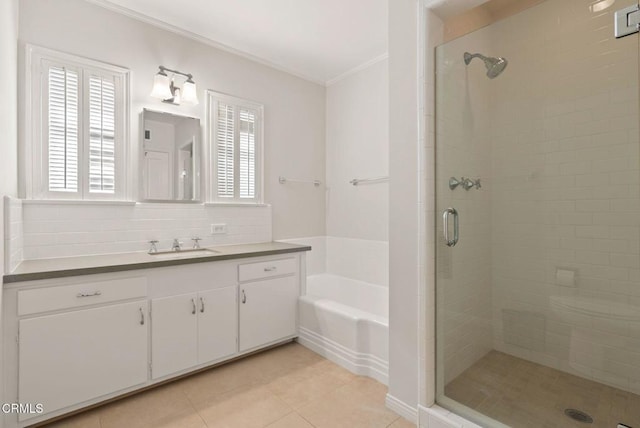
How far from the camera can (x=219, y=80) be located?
290cm

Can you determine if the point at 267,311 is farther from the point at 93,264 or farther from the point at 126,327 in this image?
the point at 93,264

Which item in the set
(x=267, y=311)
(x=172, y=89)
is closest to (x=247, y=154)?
(x=172, y=89)

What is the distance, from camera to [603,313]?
1.59 m

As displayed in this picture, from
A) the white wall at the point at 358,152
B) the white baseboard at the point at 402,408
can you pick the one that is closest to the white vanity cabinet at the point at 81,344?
the white baseboard at the point at 402,408

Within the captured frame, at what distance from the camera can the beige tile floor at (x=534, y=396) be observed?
1.49 m

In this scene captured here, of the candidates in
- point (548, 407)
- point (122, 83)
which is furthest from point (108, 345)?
point (548, 407)

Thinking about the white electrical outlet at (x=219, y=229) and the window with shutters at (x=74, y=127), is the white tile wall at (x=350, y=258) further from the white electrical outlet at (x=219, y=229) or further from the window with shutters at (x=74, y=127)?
the window with shutters at (x=74, y=127)

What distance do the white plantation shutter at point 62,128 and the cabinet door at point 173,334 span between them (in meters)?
1.03

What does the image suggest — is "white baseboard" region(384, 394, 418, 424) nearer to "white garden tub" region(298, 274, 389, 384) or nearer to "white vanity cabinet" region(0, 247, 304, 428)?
"white garden tub" region(298, 274, 389, 384)

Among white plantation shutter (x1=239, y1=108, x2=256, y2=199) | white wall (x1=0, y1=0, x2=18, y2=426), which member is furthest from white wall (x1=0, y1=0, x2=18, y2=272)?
white plantation shutter (x1=239, y1=108, x2=256, y2=199)

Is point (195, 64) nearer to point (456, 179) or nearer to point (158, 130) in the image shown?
point (158, 130)

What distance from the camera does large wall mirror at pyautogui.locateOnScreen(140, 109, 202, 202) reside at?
8.18 feet

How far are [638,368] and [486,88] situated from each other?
5.28 ft

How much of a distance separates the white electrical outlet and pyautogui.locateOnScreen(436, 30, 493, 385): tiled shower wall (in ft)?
6.18
